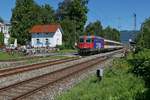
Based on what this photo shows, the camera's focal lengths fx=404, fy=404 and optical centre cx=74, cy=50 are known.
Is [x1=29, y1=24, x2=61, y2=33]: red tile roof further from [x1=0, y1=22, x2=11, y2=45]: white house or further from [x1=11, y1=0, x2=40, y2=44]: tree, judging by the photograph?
[x1=0, y1=22, x2=11, y2=45]: white house

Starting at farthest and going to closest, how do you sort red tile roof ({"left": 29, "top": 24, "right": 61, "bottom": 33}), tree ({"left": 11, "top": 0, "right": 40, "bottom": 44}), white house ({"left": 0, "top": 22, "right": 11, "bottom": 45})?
white house ({"left": 0, "top": 22, "right": 11, "bottom": 45}), tree ({"left": 11, "top": 0, "right": 40, "bottom": 44}), red tile roof ({"left": 29, "top": 24, "right": 61, "bottom": 33})

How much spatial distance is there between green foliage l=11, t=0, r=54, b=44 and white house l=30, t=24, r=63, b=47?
3.11 meters

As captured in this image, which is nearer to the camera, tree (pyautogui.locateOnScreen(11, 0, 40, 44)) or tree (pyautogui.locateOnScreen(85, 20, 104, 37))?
tree (pyautogui.locateOnScreen(11, 0, 40, 44))

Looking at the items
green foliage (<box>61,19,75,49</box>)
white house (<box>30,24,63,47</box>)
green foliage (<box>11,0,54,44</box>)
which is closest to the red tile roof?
white house (<box>30,24,63,47</box>)

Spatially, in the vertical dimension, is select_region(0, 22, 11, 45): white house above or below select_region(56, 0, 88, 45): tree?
below

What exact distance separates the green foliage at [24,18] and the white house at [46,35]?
311 centimetres

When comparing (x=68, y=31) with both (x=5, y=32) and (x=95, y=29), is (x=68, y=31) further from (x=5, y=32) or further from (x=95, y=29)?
(x=95, y=29)

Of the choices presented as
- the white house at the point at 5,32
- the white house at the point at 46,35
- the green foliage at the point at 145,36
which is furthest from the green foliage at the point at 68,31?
the green foliage at the point at 145,36

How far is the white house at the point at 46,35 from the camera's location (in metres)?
106

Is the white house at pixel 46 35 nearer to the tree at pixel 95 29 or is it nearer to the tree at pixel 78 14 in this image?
the tree at pixel 78 14

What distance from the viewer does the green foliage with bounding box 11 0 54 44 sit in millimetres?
109750

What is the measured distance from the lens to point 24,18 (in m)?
111

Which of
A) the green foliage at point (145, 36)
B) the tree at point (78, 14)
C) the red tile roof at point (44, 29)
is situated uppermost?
the tree at point (78, 14)

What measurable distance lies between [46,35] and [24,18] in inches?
Answer: 321
